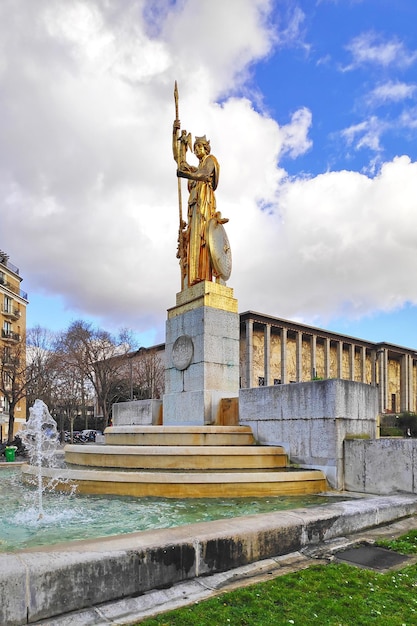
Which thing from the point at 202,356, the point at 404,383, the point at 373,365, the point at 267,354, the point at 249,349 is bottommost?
the point at 404,383

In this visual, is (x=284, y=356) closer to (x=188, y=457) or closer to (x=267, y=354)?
(x=267, y=354)

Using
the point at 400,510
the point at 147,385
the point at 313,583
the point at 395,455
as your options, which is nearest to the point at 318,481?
the point at 395,455

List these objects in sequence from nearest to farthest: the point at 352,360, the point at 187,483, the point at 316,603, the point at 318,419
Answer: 1. the point at 316,603
2. the point at 187,483
3. the point at 318,419
4. the point at 352,360

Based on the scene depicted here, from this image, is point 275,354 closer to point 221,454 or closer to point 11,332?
point 11,332

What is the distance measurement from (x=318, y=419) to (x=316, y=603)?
20.1 ft

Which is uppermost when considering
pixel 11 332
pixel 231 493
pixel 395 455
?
pixel 11 332

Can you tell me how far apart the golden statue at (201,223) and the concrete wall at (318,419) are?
4443 mm

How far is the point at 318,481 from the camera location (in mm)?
9242

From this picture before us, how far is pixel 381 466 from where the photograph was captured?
8.78 metres

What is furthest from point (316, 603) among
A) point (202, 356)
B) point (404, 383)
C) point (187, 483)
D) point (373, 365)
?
point (404, 383)

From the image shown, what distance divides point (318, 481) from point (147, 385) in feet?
139

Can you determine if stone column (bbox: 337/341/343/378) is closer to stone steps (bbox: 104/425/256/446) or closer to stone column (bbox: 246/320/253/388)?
stone column (bbox: 246/320/253/388)

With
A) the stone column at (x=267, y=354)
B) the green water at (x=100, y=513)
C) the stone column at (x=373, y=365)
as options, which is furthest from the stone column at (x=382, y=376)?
the green water at (x=100, y=513)

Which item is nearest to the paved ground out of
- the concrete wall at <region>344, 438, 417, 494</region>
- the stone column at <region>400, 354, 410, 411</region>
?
the concrete wall at <region>344, 438, 417, 494</region>
